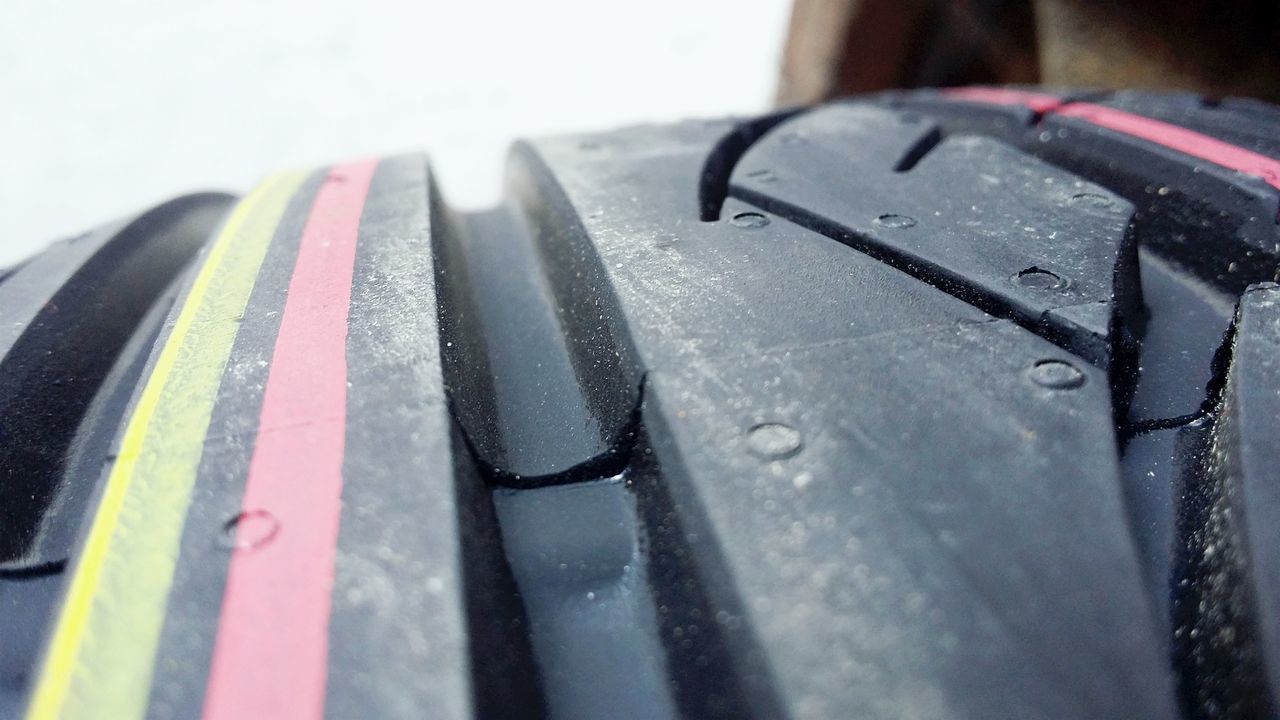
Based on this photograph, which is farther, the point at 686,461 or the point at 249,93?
the point at 249,93

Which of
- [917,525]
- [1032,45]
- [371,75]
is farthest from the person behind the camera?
[371,75]

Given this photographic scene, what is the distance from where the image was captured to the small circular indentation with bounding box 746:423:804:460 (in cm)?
45

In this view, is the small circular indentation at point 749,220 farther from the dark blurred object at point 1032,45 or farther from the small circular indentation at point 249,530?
the dark blurred object at point 1032,45

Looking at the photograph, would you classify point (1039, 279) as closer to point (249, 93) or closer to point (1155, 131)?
point (1155, 131)

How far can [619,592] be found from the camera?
1.58 ft

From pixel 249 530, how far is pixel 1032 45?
5.48 ft

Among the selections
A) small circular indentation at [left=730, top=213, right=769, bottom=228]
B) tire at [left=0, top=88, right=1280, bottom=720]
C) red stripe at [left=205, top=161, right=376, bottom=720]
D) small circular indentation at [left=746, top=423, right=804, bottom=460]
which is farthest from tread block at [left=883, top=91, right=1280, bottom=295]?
red stripe at [left=205, top=161, right=376, bottom=720]

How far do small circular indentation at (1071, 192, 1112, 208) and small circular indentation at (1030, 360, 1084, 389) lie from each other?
23 centimetres

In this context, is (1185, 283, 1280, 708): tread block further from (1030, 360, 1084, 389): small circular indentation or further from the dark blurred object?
the dark blurred object

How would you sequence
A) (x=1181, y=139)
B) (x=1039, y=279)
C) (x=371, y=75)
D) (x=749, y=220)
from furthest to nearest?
(x=371, y=75) < (x=1181, y=139) < (x=749, y=220) < (x=1039, y=279)

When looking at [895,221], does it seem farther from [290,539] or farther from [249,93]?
[249,93]

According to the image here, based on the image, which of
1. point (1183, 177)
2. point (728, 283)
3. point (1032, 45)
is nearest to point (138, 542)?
point (728, 283)

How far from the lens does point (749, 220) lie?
0.69 metres

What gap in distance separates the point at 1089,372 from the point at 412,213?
20.8 inches
